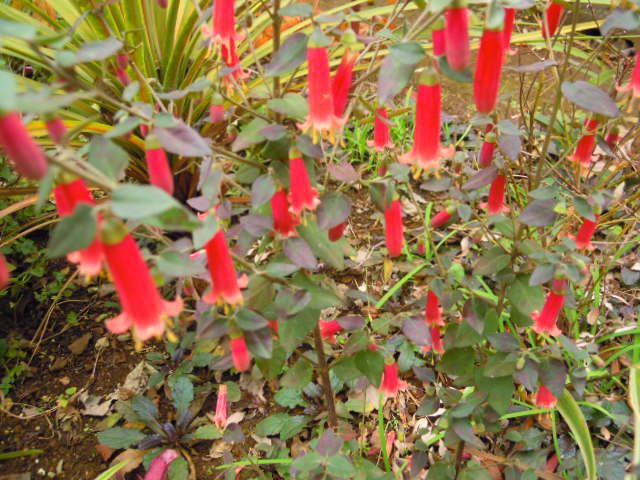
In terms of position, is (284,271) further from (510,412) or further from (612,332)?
(612,332)

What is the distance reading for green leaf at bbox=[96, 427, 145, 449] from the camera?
5.08ft

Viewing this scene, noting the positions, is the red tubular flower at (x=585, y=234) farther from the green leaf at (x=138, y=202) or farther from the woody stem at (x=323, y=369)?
the green leaf at (x=138, y=202)

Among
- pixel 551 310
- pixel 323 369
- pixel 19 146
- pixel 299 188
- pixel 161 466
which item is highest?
pixel 19 146

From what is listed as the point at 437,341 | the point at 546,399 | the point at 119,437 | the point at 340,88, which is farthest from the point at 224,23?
the point at 119,437

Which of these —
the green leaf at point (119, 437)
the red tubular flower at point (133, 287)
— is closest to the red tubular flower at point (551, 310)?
the red tubular flower at point (133, 287)

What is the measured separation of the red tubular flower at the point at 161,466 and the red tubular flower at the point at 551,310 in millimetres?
1023

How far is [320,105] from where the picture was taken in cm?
83

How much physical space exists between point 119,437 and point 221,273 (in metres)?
1.00

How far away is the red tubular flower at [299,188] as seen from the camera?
854mm

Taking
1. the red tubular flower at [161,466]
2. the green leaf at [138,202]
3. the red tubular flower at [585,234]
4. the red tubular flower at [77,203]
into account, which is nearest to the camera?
the green leaf at [138,202]

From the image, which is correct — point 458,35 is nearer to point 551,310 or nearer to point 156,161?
point 156,161

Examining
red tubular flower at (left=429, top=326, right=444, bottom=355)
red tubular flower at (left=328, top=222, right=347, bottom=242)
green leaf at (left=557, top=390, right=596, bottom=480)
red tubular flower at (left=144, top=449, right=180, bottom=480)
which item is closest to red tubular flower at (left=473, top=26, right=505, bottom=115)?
red tubular flower at (left=328, top=222, right=347, bottom=242)

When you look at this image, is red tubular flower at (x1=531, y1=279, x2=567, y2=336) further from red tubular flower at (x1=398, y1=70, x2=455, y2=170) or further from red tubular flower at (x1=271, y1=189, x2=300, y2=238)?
red tubular flower at (x1=271, y1=189, x2=300, y2=238)

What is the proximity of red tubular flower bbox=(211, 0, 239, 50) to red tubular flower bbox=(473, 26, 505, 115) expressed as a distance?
1.55 ft
